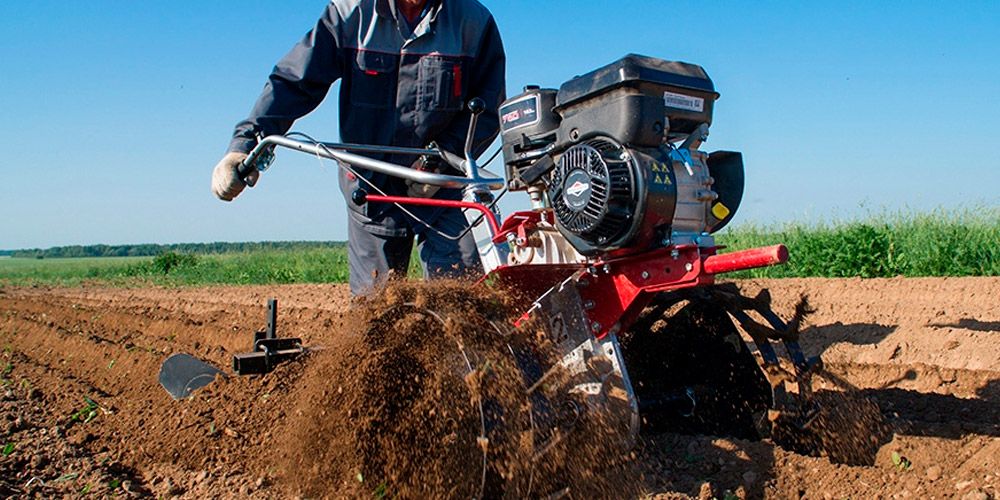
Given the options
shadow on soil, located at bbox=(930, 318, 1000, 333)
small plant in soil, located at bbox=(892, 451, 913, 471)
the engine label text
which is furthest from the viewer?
shadow on soil, located at bbox=(930, 318, 1000, 333)

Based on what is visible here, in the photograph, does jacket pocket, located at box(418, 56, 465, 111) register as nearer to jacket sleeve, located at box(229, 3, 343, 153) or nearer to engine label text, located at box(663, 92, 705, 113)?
jacket sleeve, located at box(229, 3, 343, 153)

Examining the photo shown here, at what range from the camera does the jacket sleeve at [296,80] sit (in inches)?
140

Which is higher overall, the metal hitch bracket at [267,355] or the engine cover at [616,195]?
the engine cover at [616,195]

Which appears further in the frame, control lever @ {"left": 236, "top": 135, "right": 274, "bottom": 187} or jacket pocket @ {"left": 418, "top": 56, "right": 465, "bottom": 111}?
jacket pocket @ {"left": 418, "top": 56, "right": 465, "bottom": 111}

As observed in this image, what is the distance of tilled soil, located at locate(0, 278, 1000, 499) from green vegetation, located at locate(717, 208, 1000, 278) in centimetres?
325

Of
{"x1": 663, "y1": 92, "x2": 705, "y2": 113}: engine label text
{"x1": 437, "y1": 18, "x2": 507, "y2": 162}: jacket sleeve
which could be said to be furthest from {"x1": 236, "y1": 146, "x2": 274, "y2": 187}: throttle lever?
{"x1": 663, "y1": 92, "x2": 705, "y2": 113}: engine label text

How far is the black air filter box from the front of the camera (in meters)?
2.44

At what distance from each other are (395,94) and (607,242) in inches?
62.8

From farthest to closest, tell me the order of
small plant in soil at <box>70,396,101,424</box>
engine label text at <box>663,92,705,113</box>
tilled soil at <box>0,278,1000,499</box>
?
1. small plant in soil at <box>70,396,101,424</box>
2. tilled soil at <box>0,278,1000,499</box>
3. engine label text at <box>663,92,705,113</box>

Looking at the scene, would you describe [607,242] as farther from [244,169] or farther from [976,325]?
[976,325]

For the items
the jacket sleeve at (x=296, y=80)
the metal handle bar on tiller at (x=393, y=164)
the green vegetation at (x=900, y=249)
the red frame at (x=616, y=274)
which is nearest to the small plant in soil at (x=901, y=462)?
the red frame at (x=616, y=274)

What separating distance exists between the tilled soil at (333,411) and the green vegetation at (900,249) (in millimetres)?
3249

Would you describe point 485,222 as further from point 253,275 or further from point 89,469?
point 253,275

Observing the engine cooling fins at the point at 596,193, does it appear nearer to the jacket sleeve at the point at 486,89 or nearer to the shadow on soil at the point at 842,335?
the jacket sleeve at the point at 486,89
